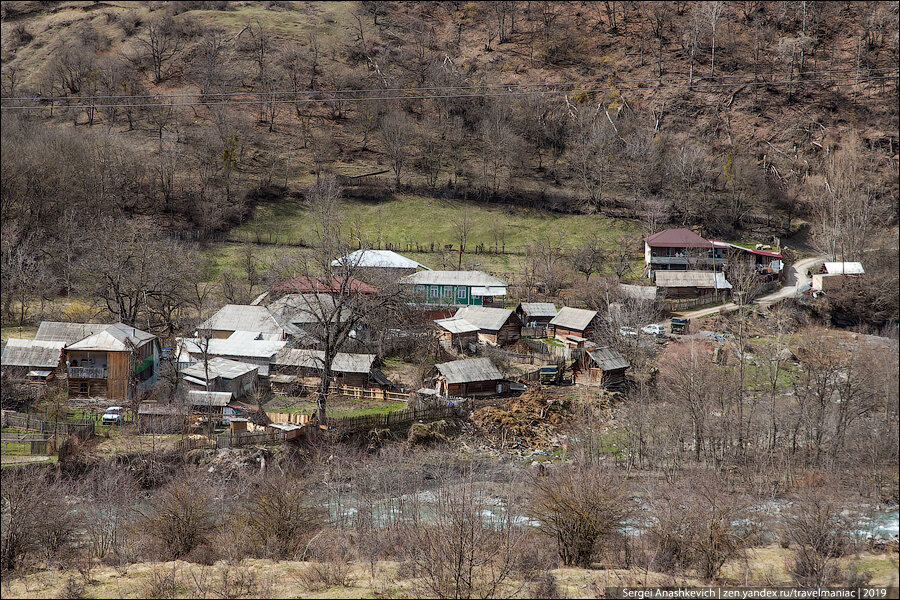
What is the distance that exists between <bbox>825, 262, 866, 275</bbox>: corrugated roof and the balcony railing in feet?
116

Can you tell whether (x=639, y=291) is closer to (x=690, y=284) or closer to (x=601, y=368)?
(x=690, y=284)

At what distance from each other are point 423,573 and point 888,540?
35.0 feet

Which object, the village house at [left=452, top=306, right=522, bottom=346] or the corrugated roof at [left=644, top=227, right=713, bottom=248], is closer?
the village house at [left=452, top=306, right=522, bottom=346]

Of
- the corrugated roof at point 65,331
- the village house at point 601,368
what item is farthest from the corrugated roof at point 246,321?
the village house at point 601,368

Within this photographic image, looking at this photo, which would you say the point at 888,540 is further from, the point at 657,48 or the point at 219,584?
the point at 657,48

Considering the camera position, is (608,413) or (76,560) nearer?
(76,560)

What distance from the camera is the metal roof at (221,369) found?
1357 inches

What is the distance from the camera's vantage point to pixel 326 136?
8425 cm

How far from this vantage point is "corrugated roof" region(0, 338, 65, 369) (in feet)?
113

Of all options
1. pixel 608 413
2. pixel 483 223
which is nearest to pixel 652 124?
pixel 483 223

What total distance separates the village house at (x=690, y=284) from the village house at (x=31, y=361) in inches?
1662

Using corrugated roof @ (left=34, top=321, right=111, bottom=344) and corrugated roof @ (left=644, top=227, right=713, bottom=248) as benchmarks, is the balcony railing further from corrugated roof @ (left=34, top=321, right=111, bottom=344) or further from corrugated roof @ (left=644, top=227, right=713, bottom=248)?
corrugated roof @ (left=644, top=227, right=713, bottom=248)

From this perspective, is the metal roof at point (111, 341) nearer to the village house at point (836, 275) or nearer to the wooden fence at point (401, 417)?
the wooden fence at point (401, 417)

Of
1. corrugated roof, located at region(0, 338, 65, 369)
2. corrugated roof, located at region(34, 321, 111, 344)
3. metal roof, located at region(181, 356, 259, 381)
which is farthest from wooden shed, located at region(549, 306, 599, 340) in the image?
corrugated roof, located at region(0, 338, 65, 369)
